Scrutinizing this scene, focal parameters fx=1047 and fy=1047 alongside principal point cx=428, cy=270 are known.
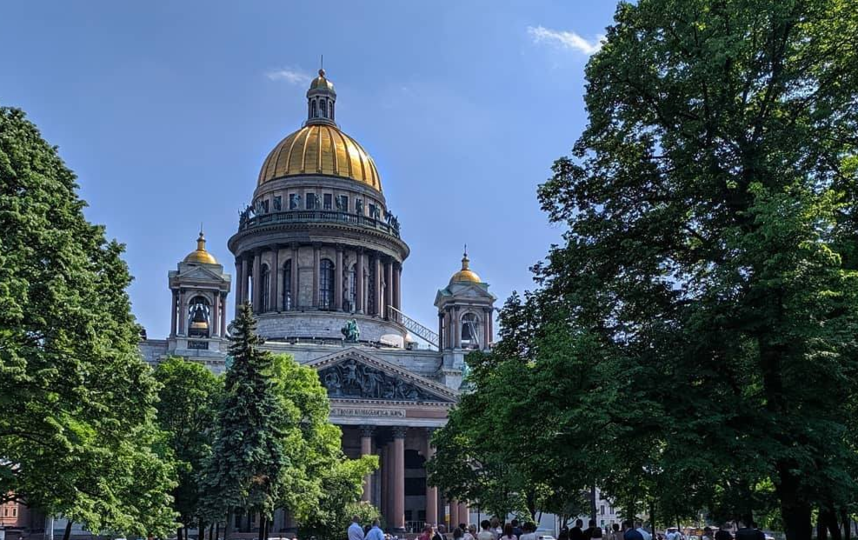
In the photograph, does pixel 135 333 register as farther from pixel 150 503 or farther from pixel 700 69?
pixel 700 69

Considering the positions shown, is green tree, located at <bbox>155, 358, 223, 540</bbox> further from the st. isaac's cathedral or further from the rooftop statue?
the rooftop statue

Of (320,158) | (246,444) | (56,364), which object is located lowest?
(246,444)

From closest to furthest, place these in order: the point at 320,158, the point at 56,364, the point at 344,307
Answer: the point at 56,364 → the point at 344,307 → the point at 320,158

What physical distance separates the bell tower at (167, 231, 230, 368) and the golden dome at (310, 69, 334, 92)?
26508 millimetres

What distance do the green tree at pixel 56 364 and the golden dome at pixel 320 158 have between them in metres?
62.6

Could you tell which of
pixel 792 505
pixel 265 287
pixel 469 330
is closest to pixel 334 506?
pixel 792 505

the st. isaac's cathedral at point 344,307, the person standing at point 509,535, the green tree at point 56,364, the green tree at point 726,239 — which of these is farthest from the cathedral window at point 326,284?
the person standing at point 509,535

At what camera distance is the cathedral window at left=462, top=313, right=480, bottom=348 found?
257 feet

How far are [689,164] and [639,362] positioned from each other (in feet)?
14.4

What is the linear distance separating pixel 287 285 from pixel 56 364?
63.6 metres

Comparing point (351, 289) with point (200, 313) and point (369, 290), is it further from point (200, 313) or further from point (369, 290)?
point (200, 313)

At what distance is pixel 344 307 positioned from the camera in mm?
Result: 83188

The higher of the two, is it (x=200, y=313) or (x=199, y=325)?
(x=200, y=313)

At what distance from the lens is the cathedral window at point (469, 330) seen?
78.3 metres
